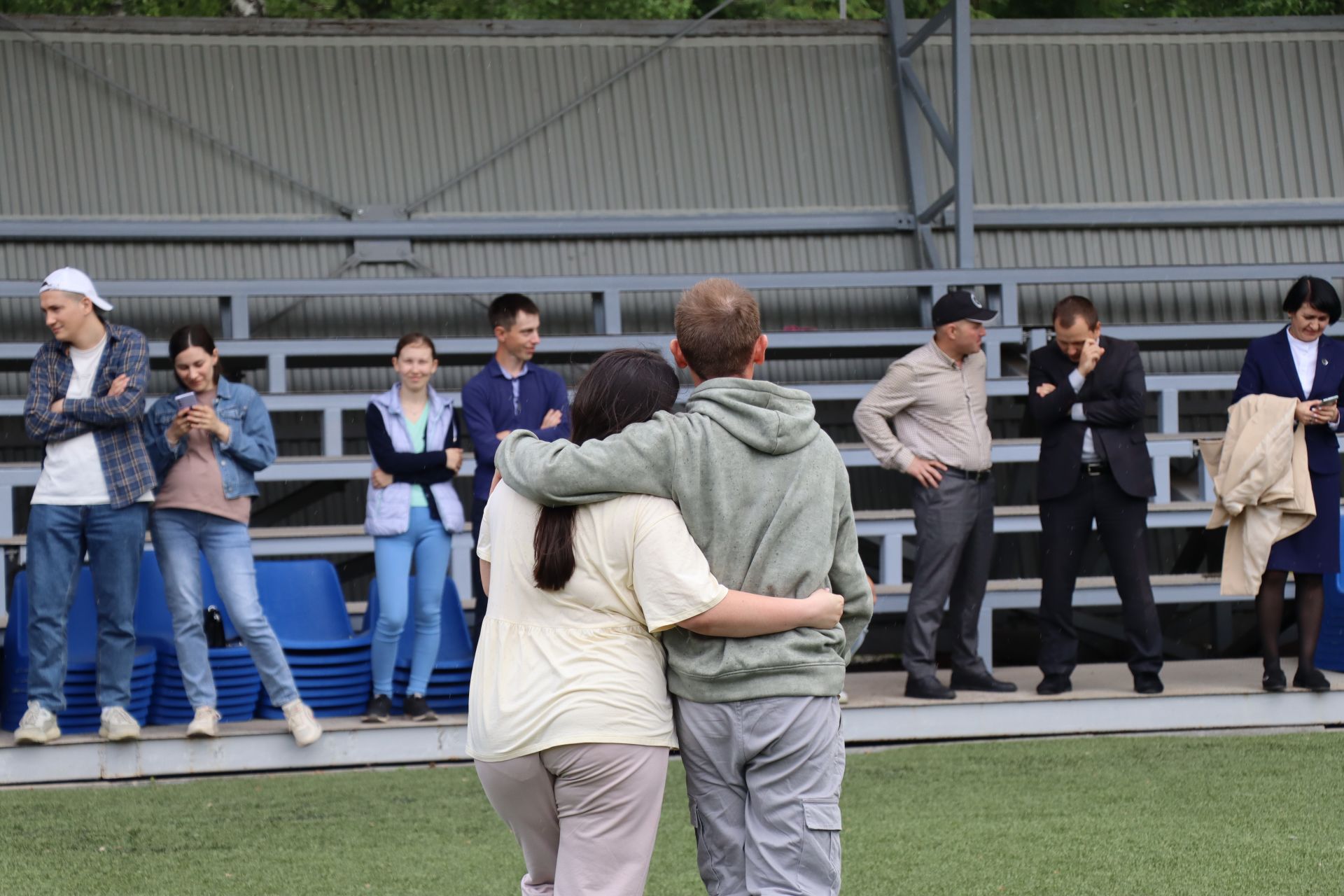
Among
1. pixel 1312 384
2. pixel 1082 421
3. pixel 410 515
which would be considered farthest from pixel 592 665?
pixel 1312 384

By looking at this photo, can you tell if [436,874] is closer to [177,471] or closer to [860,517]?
[177,471]

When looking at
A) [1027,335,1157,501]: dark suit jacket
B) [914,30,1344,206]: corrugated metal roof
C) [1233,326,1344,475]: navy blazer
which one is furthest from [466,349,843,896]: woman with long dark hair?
[914,30,1344,206]: corrugated metal roof

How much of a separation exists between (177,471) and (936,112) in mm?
6299

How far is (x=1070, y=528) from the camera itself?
6.76m

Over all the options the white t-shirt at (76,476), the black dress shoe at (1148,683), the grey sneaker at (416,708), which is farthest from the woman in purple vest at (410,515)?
the black dress shoe at (1148,683)

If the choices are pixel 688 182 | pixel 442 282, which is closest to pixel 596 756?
pixel 442 282

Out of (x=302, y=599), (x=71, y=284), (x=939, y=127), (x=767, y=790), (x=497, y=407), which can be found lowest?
(x=767, y=790)

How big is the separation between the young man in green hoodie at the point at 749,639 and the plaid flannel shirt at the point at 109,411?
3.35m

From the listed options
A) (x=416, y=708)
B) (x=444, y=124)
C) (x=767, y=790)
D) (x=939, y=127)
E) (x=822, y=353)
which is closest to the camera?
(x=767, y=790)

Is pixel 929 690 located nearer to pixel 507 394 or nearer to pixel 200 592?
pixel 507 394

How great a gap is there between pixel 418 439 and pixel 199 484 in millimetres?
890

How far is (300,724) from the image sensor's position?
6105 mm

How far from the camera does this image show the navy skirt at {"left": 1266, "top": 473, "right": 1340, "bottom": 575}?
21.8ft

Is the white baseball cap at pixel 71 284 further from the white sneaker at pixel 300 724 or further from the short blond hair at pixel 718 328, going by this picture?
the short blond hair at pixel 718 328
